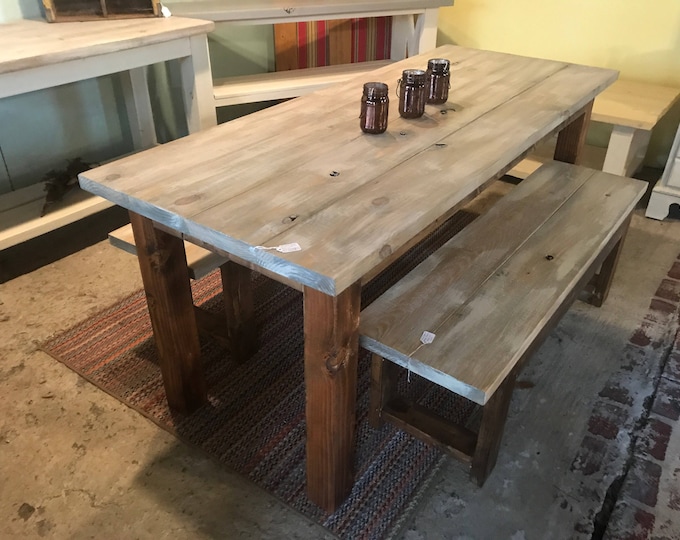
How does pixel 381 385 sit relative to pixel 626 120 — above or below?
below

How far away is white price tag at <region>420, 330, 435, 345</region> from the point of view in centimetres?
118

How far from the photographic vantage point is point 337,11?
2.55m

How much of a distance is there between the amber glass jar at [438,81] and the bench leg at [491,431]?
809 mm

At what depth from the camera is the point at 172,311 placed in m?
1.39

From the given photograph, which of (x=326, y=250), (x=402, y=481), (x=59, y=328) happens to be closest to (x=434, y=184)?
(x=326, y=250)

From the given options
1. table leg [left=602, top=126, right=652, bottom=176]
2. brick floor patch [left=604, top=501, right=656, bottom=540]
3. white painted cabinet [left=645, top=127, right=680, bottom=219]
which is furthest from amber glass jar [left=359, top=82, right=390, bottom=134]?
white painted cabinet [left=645, top=127, right=680, bottom=219]

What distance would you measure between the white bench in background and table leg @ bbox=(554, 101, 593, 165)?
1.03 metres

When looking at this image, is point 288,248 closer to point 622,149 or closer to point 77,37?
point 77,37

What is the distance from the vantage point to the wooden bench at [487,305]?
1154 millimetres

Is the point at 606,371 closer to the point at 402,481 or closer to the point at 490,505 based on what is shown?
the point at 490,505

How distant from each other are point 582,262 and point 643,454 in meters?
0.49

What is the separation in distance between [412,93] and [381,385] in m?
0.73

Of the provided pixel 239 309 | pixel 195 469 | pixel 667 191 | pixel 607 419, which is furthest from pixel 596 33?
pixel 195 469

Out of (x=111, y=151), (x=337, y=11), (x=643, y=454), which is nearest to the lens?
(x=643, y=454)
